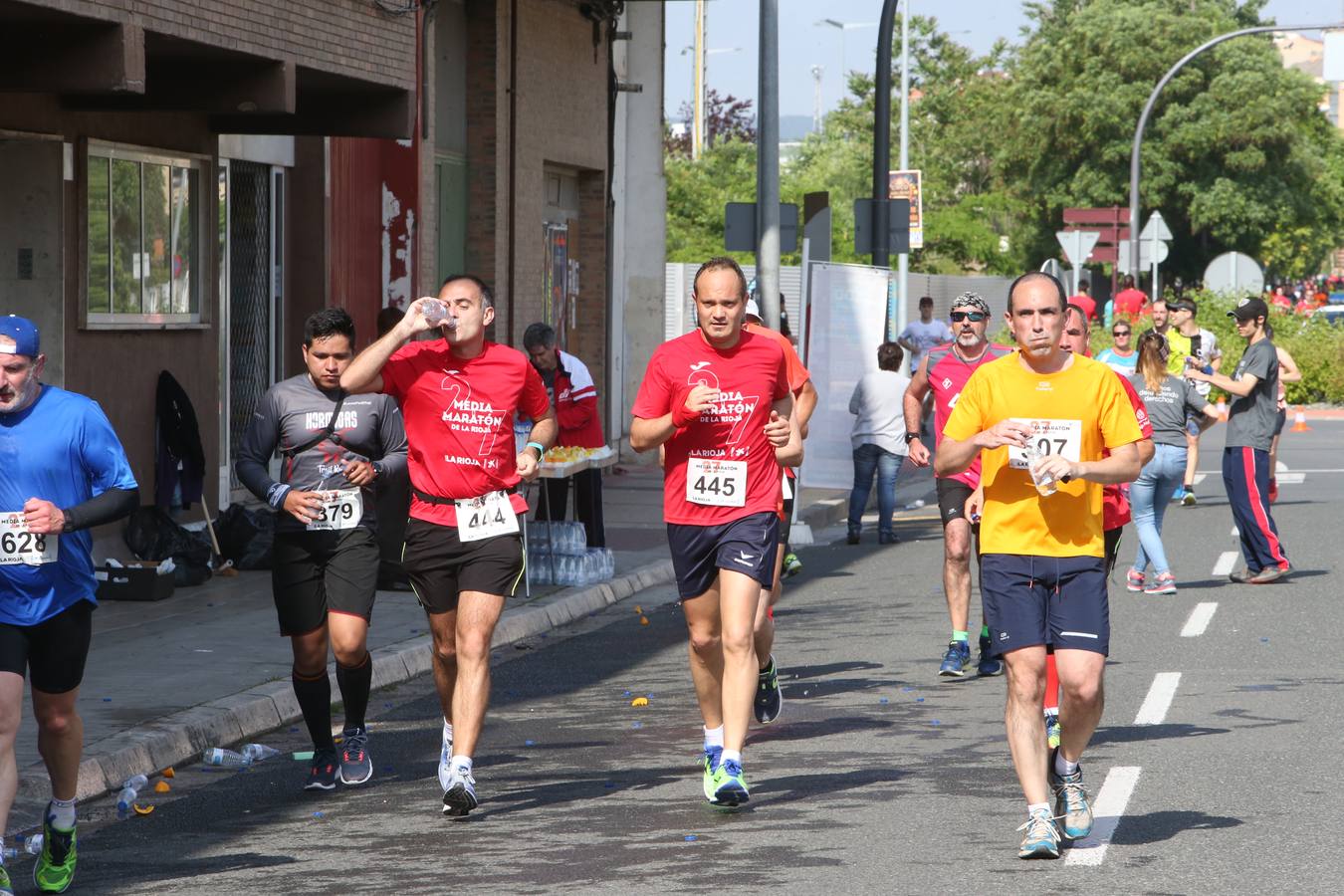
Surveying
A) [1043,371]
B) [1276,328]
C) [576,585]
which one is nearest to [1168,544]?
[576,585]

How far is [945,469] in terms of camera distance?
668 centimetres

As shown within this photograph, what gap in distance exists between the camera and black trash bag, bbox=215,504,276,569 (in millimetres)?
14484

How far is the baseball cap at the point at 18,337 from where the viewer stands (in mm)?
6141

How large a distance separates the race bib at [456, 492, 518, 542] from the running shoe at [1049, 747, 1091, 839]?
2116 millimetres

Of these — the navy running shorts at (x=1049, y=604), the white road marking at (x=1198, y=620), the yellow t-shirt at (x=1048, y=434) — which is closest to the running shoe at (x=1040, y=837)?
the navy running shorts at (x=1049, y=604)

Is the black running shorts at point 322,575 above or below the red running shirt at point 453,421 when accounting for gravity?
below

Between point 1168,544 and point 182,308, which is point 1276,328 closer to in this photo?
point 1168,544

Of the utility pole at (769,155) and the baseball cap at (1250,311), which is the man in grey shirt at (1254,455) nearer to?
the baseball cap at (1250,311)

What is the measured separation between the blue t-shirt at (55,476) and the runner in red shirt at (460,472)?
1.32m

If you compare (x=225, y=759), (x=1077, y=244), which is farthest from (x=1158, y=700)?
(x=1077, y=244)

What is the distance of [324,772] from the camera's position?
797 centimetres

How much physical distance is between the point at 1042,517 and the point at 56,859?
3245 mm

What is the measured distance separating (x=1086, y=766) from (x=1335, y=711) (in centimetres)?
188

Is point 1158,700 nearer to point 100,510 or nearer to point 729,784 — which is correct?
point 729,784
